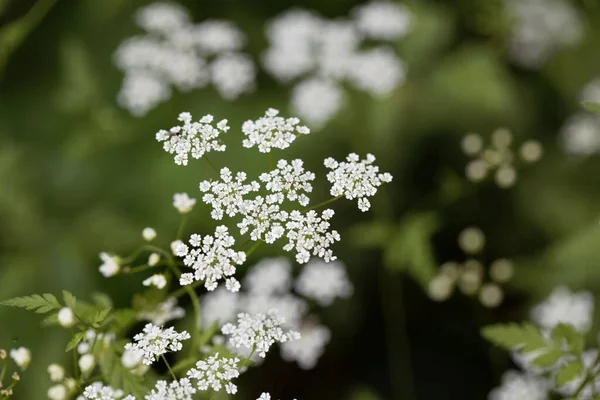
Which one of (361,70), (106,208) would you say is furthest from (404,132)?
(106,208)

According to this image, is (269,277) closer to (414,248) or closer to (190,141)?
(414,248)

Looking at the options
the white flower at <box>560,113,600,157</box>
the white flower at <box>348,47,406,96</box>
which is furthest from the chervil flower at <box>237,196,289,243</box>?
the white flower at <box>560,113,600,157</box>

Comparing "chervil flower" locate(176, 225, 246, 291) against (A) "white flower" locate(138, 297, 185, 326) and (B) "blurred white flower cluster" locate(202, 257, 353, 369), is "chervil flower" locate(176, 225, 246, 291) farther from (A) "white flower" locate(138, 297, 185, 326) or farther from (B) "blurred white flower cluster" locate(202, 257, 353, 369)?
(B) "blurred white flower cluster" locate(202, 257, 353, 369)

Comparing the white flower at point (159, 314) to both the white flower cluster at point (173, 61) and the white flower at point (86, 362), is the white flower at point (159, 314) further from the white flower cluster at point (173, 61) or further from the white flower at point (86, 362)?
the white flower cluster at point (173, 61)

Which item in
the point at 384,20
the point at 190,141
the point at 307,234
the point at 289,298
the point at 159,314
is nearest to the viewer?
the point at 307,234

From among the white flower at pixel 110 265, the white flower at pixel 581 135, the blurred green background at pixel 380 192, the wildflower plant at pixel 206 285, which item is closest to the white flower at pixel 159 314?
the wildflower plant at pixel 206 285

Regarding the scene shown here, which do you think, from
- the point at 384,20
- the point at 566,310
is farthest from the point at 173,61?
the point at 566,310

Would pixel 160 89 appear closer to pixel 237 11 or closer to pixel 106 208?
pixel 106 208
